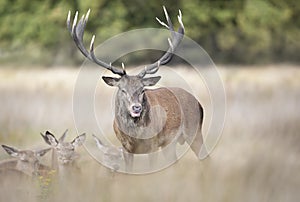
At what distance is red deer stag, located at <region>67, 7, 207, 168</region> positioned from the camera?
583 centimetres

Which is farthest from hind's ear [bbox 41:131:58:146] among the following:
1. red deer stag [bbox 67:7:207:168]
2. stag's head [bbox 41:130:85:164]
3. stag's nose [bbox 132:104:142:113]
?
stag's nose [bbox 132:104:142:113]

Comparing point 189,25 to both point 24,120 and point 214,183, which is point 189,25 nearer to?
point 24,120

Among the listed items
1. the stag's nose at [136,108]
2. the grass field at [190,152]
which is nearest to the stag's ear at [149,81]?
the stag's nose at [136,108]

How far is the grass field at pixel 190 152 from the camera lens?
5703 millimetres

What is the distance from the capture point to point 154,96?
6293 mm

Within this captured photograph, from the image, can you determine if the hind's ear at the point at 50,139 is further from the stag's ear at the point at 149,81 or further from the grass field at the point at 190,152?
the stag's ear at the point at 149,81

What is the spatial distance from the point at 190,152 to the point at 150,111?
0.84 meters

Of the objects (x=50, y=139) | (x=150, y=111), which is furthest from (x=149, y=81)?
(x=50, y=139)

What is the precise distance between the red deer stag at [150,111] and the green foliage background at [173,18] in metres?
8.66

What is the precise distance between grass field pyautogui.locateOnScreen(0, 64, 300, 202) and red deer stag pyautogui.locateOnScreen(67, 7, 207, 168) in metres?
0.24

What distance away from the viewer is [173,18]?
52.5 feet

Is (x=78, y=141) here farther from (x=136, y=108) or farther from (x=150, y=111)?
(x=136, y=108)

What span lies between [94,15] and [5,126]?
760 cm

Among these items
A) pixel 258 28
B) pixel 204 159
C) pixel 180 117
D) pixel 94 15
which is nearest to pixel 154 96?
pixel 180 117
